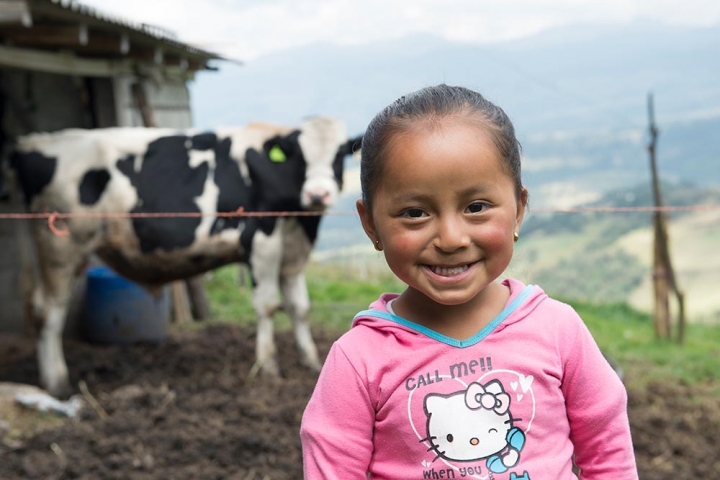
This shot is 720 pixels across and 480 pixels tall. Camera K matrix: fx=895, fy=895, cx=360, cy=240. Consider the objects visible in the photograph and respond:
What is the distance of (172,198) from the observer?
6.14m

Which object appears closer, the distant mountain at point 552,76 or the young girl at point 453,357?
the young girl at point 453,357

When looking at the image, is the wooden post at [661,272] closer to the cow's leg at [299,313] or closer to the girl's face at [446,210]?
the cow's leg at [299,313]

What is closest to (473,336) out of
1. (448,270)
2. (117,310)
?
(448,270)

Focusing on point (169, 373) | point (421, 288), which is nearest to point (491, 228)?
point (421, 288)

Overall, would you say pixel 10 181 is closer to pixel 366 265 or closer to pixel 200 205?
pixel 200 205

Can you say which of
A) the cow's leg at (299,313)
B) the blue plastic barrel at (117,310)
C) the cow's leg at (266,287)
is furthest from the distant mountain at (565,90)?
the blue plastic barrel at (117,310)

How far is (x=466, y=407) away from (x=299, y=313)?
528 cm

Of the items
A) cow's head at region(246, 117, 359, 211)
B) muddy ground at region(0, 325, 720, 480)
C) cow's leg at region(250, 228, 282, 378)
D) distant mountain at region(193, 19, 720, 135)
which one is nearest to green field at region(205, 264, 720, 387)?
muddy ground at region(0, 325, 720, 480)

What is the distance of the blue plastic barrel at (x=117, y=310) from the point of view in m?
7.43

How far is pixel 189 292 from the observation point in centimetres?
865

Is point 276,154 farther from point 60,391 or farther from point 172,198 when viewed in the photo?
point 60,391

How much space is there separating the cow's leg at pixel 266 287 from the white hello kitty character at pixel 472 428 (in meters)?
4.86

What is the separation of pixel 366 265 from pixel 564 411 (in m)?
12.2

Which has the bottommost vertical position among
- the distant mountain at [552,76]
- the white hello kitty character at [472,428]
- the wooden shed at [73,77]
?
the white hello kitty character at [472,428]
